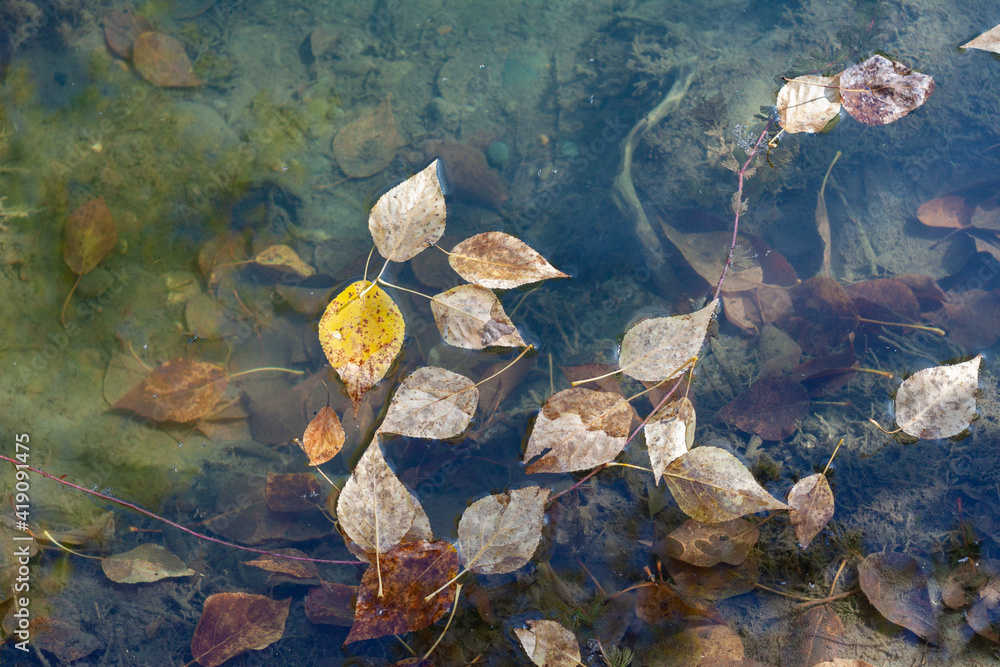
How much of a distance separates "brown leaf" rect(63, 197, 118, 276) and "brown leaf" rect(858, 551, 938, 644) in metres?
3.18

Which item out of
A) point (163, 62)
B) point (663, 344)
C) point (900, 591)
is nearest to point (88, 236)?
point (163, 62)

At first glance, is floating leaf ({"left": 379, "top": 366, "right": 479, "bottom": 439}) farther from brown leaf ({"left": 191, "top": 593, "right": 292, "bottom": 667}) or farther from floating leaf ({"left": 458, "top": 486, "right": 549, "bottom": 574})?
brown leaf ({"left": 191, "top": 593, "right": 292, "bottom": 667})

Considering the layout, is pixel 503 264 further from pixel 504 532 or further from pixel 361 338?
pixel 504 532

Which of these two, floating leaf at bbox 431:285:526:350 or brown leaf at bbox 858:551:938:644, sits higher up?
floating leaf at bbox 431:285:526:350

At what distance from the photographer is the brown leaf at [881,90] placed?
2260 millimetres

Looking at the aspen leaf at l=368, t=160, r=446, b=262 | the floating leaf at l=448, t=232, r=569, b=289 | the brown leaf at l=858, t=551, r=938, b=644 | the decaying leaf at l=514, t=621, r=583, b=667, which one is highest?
the aspen leaf at l=368, t=160, r=446, b=262

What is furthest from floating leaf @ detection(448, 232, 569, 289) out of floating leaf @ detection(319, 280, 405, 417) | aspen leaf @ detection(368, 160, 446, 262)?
floating leaf @ detection(319, 280, 405, 417)

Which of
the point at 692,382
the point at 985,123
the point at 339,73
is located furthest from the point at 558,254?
the point at 985,123

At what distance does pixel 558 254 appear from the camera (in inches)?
89.3

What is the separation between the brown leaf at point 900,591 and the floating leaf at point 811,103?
69.0 inches

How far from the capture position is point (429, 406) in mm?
1853

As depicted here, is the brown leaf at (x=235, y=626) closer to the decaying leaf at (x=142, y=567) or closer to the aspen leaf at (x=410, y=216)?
the decaying leaf at (x=142, y=567)

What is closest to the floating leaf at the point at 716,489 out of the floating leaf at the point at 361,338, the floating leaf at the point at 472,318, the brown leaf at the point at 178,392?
the floating leaf at the point at 472,318

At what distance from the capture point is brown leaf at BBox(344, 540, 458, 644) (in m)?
1.64
